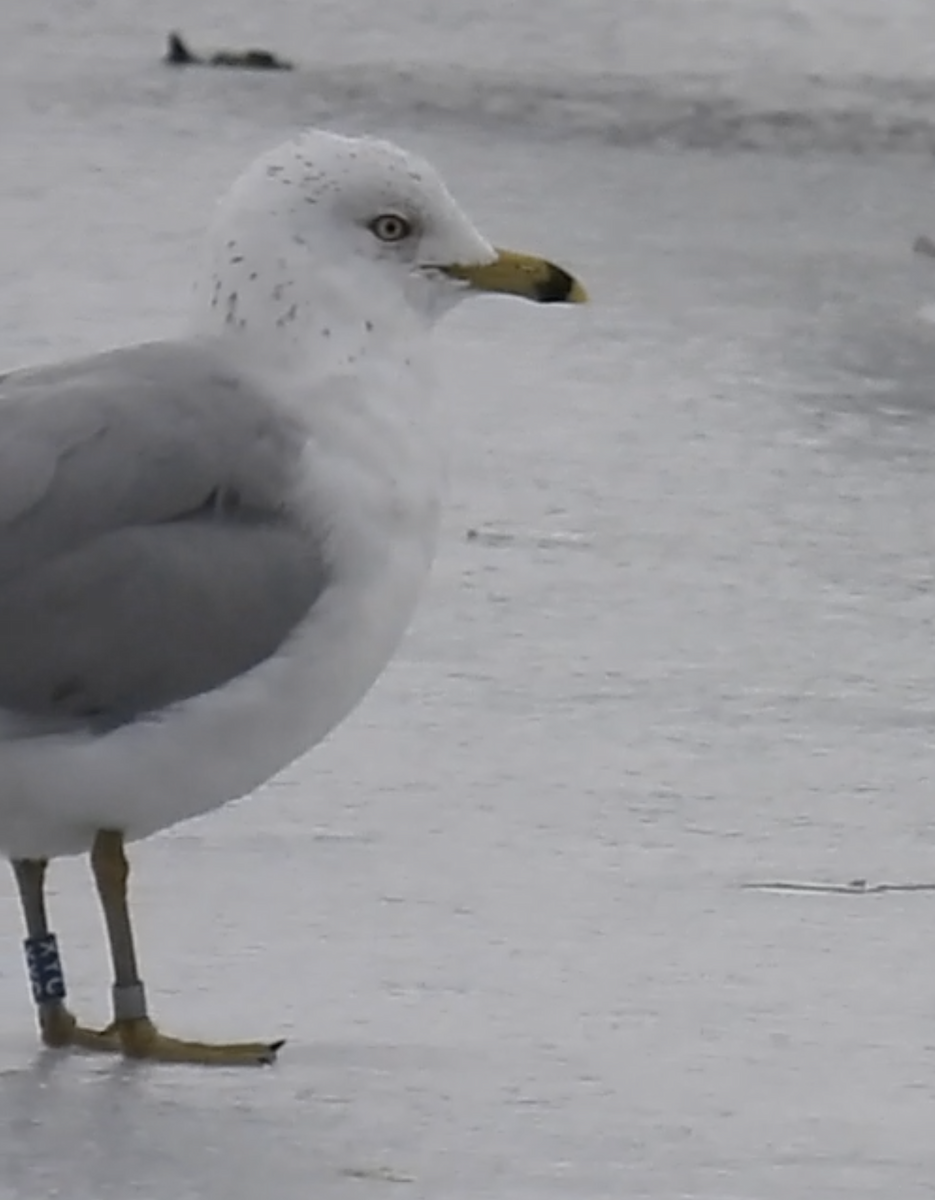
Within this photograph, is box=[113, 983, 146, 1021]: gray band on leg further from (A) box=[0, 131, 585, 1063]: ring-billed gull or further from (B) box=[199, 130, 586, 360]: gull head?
(B) box=[199, 130, 586, 360]: gull head

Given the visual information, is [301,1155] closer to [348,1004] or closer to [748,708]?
[348,1004]

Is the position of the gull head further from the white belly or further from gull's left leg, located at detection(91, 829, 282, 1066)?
gull's left leg, located at detection(91, 829, 282, 1066)

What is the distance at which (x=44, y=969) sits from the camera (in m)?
3.88

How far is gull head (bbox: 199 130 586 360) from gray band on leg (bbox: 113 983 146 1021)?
75 centimetres

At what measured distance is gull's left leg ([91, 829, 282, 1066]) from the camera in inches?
148

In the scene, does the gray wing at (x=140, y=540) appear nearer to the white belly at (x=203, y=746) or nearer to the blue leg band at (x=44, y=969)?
the white belly at (x=203, y=746)

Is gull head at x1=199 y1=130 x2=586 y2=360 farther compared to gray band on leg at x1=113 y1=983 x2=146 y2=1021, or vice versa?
gull head at x1=199 y1=130 x2=586 y2=360

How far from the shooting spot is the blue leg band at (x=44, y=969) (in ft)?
12.7

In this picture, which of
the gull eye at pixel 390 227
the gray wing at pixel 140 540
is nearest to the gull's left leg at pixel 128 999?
the gray wing at pixel 140 540

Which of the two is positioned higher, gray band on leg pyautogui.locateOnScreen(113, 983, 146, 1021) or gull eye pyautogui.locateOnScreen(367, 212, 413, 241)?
gull eye pyautogui.locateOnScreen(367, 212, 413, 241)

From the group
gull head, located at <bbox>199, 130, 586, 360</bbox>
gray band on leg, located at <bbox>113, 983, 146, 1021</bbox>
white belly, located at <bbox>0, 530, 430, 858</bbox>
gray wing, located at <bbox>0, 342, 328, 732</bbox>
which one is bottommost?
gray band on leg, located at <bbox>113, 983, 146, 1021</bbox>

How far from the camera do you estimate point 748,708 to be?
17.4 ft

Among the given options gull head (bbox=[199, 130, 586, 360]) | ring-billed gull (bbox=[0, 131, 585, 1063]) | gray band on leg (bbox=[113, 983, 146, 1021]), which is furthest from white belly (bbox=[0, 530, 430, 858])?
gull head (bbox=[199, 130, 586, 360])

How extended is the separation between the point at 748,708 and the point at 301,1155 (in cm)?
199
